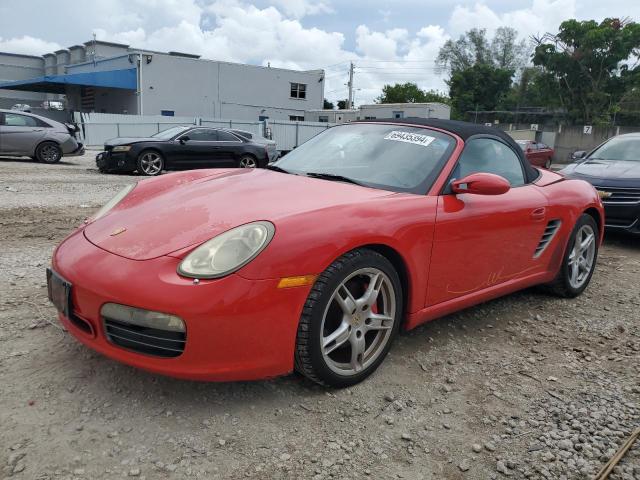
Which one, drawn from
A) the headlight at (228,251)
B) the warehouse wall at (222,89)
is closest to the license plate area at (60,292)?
the headlight at (228,251)

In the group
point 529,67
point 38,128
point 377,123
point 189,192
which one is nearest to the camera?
point 189,192

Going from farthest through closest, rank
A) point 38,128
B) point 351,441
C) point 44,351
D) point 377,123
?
point 38,128 → point 377,123 → point 44,351 → point 351,441

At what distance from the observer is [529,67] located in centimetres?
6388

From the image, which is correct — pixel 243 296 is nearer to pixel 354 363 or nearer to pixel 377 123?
pixel 354 363

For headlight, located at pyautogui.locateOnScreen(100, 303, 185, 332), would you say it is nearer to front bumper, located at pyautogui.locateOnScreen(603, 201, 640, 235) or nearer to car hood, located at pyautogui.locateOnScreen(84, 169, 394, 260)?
car hood, located at pyautogui.locateOnScreen(84, 169, 394, 260)

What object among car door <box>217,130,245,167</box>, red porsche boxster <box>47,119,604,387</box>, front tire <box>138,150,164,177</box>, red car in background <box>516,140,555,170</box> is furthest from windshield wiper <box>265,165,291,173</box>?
red car in background <box>516,140,555,170</box>

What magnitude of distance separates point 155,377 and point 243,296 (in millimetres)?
785

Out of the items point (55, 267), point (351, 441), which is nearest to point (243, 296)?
point (351, 441)

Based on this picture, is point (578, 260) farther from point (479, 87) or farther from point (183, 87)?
point (479, 87)

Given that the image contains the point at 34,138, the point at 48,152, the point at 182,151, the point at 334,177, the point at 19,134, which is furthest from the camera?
the point at 48,152

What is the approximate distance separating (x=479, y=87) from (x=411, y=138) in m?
53.2

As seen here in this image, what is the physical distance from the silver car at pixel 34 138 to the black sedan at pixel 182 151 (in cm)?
252

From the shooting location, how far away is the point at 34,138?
45.8 feet

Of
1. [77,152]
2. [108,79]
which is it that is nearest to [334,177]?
[77,152]
